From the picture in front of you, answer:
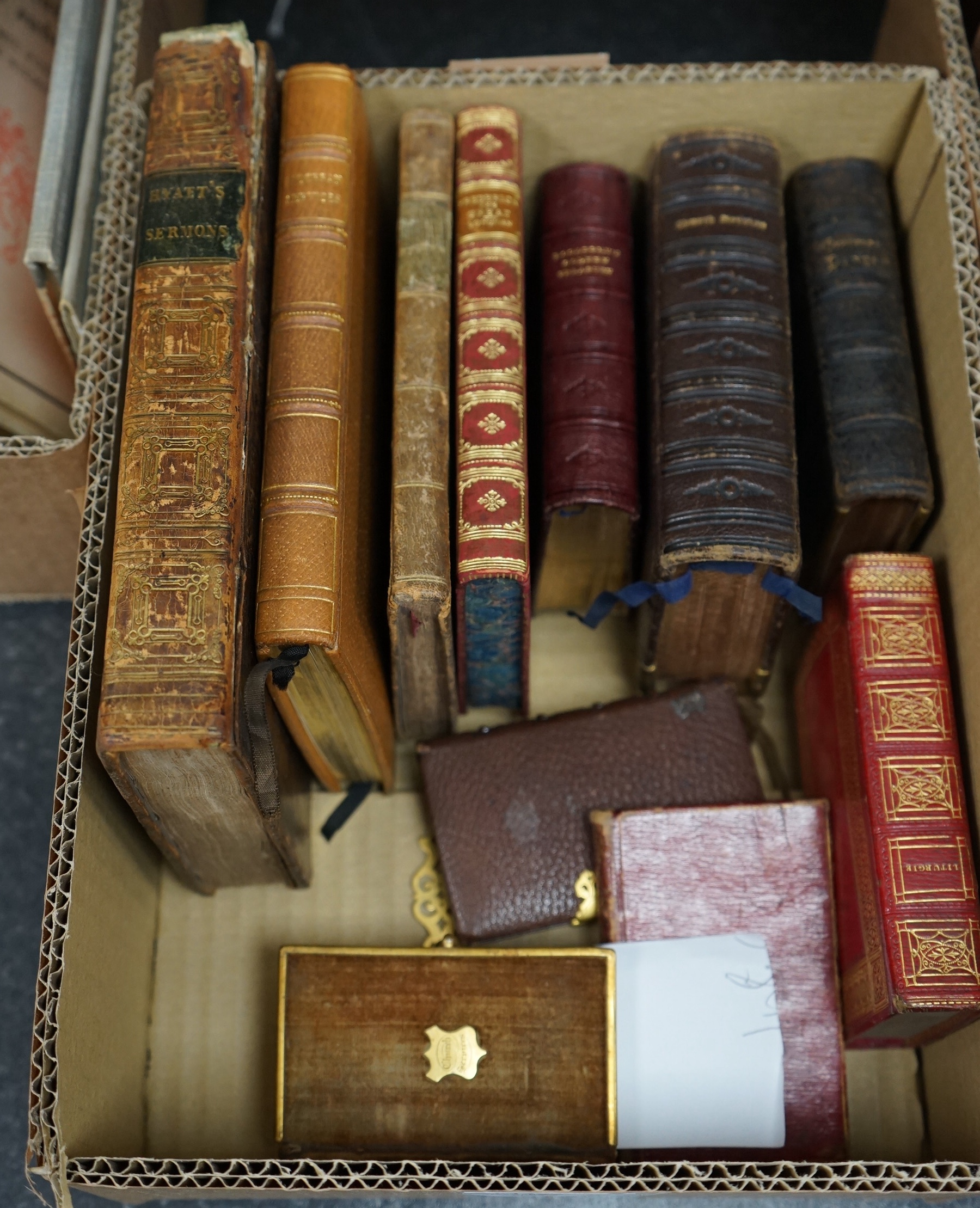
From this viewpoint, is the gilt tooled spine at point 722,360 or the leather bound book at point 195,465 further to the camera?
the gilt tooled spine at point 722,360

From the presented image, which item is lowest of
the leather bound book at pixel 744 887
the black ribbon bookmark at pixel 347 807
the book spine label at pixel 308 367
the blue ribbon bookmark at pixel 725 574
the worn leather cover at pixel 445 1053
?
the worn leather cover at pixel 445 1053

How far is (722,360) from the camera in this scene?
3.67ft

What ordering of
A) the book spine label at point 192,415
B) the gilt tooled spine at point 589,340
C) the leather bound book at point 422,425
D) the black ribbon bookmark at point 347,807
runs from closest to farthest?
the book spine label at point 192,415
the leather bound book at point 422,425
the gilt tooled spine at point 589,340
the black ribbon bookmark at point 347,807

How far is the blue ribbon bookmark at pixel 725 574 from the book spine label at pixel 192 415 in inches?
15.2

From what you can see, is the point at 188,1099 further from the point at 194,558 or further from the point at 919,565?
the point at 919,565

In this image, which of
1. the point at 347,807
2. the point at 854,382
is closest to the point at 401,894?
the point at 347,807

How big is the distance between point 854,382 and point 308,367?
0.56 metres

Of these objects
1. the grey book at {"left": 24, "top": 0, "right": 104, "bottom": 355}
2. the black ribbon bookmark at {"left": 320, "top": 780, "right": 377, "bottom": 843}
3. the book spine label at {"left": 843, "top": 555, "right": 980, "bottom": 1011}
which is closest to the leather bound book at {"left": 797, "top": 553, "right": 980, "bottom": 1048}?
the book spine label at {"left": 843, "top": 555, "right": 980, "bottom": 1011}

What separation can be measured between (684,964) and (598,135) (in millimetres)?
926

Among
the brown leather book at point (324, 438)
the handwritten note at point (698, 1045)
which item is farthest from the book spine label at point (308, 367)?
the handwritten note at point (698, 1045)

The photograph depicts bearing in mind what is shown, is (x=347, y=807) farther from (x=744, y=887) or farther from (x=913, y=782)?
(x=913, y=782)

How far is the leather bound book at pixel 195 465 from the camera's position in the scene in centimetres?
92

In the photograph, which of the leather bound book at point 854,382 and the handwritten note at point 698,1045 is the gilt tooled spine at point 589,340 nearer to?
the leather bound book at point 854,382

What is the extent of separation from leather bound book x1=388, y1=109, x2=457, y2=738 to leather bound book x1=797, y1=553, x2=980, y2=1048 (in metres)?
0.41
